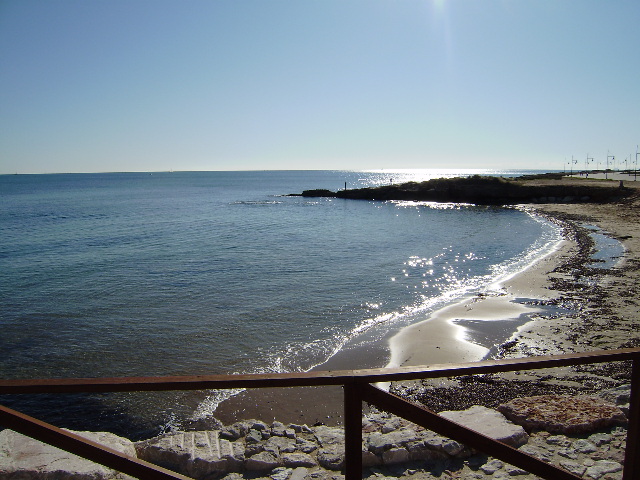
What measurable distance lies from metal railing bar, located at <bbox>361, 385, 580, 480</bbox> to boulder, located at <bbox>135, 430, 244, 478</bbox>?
3294mm

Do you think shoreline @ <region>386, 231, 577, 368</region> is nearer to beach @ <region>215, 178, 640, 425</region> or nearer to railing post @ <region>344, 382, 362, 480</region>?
beach @ <region>215, 178, 640, 425</region>

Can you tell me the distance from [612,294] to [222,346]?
13.0 metres

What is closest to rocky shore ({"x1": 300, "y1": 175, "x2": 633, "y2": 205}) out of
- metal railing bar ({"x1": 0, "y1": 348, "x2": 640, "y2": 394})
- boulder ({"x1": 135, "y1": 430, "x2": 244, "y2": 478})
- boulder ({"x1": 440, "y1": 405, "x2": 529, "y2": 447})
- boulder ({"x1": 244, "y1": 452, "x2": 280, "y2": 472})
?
boulder ({"x1": 440, "y1": 405, "x2": 529, "y2": 447})

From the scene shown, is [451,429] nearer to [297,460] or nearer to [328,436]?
[297,460]

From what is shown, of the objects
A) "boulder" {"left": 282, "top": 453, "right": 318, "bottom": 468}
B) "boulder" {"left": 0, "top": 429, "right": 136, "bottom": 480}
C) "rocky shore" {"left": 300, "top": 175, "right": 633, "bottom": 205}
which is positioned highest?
"rocky shore" {"left": 300, "top": 175, "right": 633, "bottom": 205}

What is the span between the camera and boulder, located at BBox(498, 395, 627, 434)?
5.33m

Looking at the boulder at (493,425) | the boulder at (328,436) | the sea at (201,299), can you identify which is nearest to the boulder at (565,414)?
the boulder at (493,425)

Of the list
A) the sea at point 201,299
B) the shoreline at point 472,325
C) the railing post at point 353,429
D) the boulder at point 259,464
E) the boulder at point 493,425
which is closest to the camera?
the railing post at point 353,429

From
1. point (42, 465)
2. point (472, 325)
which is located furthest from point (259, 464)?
point (472, 325)

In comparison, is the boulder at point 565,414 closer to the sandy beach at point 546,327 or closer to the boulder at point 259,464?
the sandy beach at point 546,327

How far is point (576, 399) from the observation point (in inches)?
236

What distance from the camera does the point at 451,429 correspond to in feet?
7.86

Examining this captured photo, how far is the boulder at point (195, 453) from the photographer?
15.8 ft

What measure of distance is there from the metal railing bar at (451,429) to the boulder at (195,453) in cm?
329
